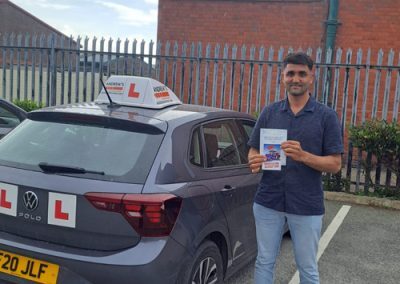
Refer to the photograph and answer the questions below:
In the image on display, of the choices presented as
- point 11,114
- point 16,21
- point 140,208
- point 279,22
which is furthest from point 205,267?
point 16,21

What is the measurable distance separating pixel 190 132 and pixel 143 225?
0.81m

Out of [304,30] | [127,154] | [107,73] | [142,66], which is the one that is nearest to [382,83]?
[304,30]

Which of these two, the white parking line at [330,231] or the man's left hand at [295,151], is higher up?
the man's left hand at [295,151]

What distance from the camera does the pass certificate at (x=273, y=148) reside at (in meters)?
2.80

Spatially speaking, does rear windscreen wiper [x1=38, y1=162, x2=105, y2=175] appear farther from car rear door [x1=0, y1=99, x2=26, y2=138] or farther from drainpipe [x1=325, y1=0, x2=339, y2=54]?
drainpipe [x1=325, y1=0, x2=339, y2=54]

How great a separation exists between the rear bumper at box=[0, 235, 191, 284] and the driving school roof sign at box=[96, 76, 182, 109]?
1194 mm

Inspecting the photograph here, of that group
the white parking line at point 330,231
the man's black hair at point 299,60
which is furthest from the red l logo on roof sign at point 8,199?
the white parking line at point 330,231

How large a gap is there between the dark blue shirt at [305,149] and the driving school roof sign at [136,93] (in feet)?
3.16

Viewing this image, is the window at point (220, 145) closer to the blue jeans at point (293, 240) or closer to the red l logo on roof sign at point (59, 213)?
the blue jeans at point (293, 240)

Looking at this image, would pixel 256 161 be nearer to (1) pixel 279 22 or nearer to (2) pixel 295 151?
(2) pixel 295 151

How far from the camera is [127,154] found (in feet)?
9.11

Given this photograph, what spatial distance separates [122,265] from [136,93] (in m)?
1.41

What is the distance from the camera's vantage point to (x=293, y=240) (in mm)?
2951

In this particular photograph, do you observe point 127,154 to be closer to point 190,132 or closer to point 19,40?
point 190,132
